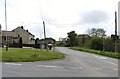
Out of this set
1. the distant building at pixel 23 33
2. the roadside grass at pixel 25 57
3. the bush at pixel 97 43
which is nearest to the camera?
the roadside grass at pixel 25 57

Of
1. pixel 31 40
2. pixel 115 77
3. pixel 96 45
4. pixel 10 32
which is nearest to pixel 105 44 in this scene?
pixel 96 45

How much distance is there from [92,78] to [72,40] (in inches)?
4244

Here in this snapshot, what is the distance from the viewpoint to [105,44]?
71.0m

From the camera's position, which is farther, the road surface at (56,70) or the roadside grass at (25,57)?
the roadside grass at (25,57)

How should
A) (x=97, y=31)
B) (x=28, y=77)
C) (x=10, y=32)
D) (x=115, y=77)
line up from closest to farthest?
1. (x=28, y=77)
2. (x=115, y=77)
3. (x=10, y=32)
4. (x=97, y=31)

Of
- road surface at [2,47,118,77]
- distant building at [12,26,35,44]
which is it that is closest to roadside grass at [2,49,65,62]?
road surface at [2,47,118,77]

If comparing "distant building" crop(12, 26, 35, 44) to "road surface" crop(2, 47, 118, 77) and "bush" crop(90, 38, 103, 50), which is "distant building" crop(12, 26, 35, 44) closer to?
"bush" crop(90, 38, 103, 50)

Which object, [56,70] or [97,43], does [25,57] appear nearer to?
[56,70]

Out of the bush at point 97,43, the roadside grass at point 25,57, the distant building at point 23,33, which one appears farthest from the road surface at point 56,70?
the distant building at point 23,33

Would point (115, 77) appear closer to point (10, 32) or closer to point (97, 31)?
point (10, 32)

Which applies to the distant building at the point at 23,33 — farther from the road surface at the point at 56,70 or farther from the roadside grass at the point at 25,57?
the road surface at the point at 56,70

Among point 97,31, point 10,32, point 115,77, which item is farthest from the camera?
point 97,31

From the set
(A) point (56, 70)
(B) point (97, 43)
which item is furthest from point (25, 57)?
(B) point (97, 43)

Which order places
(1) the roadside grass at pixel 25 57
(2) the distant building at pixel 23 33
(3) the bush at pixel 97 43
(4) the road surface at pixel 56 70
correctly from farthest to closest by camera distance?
(2) the distant building at pixel 23 33, (3) the bush at pixel 97 43, (1) the roadside grass at pixel 25 57, (4) the road surface at pixel 56 70
